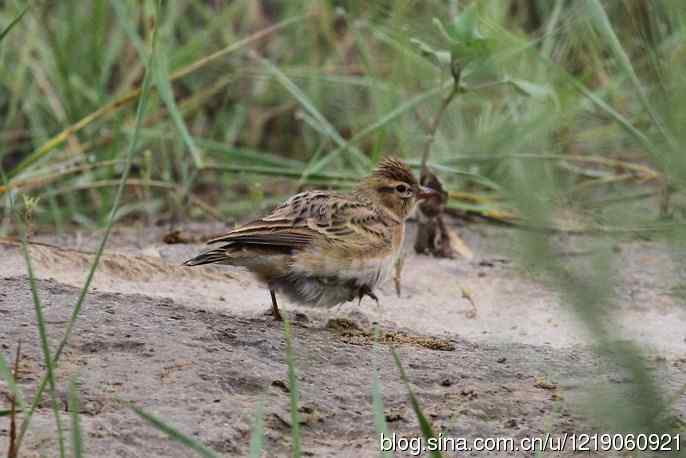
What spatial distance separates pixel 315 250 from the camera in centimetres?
446

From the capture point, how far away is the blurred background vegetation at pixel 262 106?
20.2 ft

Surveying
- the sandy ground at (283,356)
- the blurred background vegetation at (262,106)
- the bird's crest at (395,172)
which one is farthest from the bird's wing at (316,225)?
the blurred background vegetation at (262,106)

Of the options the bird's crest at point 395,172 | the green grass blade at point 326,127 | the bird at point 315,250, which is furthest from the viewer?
the green grass blade at point 326,127

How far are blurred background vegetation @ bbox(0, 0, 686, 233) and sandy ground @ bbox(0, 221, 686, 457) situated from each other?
84cm

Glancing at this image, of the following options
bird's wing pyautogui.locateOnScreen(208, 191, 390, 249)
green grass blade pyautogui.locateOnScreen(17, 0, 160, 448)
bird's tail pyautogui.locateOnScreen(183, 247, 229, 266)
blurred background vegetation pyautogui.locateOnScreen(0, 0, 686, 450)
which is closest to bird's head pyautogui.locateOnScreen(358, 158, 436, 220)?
blurred background vegetation pyautogui.locateOnScreen(0, 0, 686, 450)

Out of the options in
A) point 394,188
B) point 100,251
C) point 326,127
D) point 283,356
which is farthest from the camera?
point 326,127

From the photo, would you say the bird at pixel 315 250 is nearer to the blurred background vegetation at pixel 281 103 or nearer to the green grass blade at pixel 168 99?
the blurred background vegetation at pixel 281 103

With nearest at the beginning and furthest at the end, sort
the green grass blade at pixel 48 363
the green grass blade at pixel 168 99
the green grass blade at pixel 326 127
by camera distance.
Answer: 1. the green grass blade at pixel 48 363
2. the green grass blade at pixel 168 99
3. the green grass blade at pixel 326 127

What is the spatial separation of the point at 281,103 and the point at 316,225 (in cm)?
476

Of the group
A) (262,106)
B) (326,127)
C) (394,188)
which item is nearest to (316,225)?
(394,188)

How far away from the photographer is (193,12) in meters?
9.62

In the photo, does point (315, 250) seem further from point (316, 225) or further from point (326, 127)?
point (326, 127)

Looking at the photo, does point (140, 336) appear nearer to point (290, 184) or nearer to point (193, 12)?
point (290, 184)

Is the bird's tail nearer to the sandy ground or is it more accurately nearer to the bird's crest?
the sandy ground
